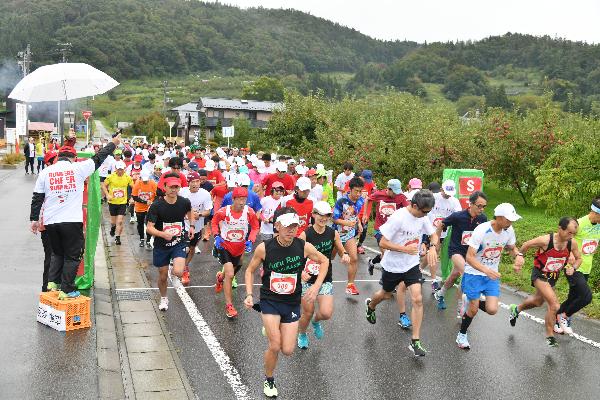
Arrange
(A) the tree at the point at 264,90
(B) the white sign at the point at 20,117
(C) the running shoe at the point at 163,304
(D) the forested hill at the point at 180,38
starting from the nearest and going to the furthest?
(C) the running shoe at the point at 163,304
(B) the white sign at the point at 20,117
(A) the tree at the point at 264,90
(D) the forested hill at the point at 180,38

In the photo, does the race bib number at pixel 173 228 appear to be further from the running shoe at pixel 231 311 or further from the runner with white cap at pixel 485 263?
the runner with white cap at pixel 485 263

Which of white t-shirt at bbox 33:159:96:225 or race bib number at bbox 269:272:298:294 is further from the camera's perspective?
white t-shirt at bbox 33:159:96:225

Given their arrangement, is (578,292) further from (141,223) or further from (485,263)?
(141,223)

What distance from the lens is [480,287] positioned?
7930mm

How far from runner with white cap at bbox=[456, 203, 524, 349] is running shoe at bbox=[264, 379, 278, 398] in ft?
9.13

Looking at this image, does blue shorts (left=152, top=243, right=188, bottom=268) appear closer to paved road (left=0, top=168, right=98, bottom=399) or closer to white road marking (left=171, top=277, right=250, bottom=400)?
white road marking (left=171, top=277, right=250, bottom=400)

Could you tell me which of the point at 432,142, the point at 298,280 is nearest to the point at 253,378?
the point at 298,280

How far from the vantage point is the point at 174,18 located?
155 meters

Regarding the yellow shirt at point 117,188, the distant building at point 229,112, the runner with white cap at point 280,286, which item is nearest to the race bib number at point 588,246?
A: the runner with white cap at point 280,286

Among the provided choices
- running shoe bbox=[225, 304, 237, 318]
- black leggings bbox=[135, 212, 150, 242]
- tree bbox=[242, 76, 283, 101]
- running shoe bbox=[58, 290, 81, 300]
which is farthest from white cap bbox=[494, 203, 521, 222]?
tree bbox=[242, 76, 283, 101]

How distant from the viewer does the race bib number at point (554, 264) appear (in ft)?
26.2

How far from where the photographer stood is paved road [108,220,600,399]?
6484 mm

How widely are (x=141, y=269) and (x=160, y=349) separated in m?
4.48

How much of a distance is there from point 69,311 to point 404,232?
4.07 m
